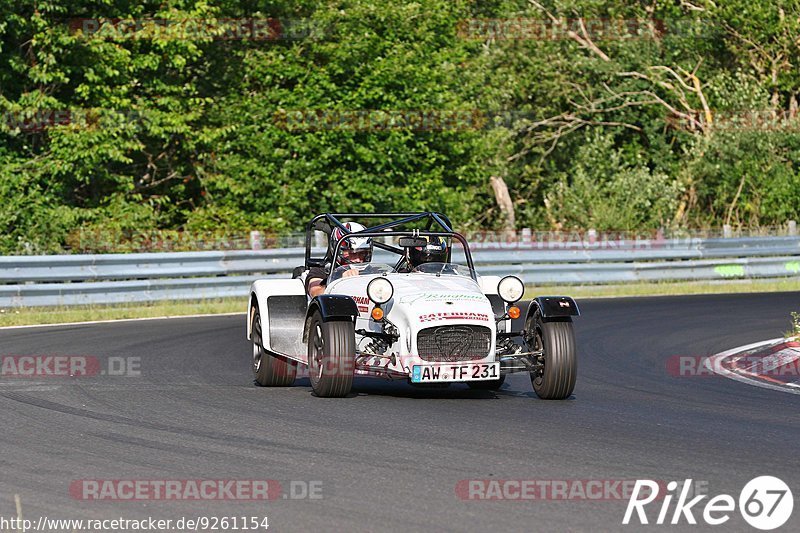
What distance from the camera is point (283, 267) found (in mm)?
21891

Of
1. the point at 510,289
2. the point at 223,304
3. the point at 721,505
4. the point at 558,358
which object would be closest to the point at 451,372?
the point at 558,358

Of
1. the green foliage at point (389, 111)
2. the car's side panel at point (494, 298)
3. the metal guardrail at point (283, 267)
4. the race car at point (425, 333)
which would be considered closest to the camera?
the race car at point (425, 333)

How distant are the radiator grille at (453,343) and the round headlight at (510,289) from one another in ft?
1.91

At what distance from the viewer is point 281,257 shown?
2205 cm

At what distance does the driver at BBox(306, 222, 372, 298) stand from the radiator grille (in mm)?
1836

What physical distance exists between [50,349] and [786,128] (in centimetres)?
2522

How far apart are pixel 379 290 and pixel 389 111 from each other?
767 inches

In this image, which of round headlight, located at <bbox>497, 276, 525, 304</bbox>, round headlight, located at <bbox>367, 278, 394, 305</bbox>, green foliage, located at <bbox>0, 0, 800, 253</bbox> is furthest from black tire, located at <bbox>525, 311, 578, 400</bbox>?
green foliage, located at <bbox>0, 0, 800, 253</bbox>

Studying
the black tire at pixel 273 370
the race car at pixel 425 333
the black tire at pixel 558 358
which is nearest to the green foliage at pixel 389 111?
the black tire at pixel 273 370

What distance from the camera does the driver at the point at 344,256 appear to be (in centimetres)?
1178

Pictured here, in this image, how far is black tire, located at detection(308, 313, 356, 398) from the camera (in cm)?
1021

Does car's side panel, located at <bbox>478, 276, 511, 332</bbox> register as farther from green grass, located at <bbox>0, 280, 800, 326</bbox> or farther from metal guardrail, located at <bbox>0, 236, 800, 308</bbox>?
metal guardrail, located at <bbox>0, 236, 800, 308</bbox>

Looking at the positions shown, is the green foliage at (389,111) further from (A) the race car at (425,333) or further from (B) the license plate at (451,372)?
(B) the license plate at (451,372)

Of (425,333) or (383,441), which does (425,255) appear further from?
(383,441)
